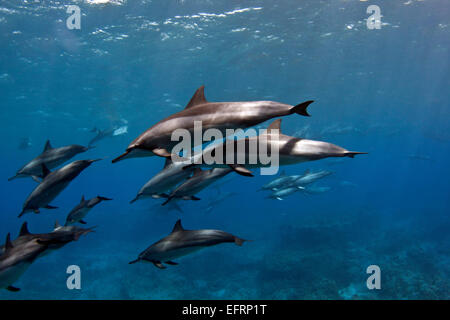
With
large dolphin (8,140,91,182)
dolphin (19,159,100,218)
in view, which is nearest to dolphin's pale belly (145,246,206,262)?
dolphin (19,159,100,218)

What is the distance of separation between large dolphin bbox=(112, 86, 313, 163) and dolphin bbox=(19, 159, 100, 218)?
150 centimetres

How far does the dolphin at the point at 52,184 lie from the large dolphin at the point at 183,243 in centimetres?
157

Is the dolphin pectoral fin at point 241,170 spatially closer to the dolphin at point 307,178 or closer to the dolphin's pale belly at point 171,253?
the dolphin's pale belly at point 171,253

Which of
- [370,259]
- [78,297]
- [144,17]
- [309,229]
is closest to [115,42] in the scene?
[144,17]

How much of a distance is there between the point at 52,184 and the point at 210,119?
2.83 metres

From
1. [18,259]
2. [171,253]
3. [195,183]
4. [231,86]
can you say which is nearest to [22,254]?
[18,259]

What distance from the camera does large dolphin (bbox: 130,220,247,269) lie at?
3674 millimetres

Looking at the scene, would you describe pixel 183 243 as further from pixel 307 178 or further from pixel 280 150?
pixel 307 178

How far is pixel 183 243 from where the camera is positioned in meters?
3.81

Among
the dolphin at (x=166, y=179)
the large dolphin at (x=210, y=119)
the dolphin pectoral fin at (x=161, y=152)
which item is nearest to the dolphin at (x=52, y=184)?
the dolphin at (x=166, y=179)

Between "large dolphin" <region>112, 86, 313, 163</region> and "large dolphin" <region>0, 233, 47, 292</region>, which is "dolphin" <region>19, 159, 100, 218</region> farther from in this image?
"large dolphin" <region>112, 86, 313, 163</region>

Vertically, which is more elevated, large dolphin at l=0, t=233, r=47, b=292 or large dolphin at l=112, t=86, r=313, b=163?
large dolphin at l=112, t=86, r=313, b=163

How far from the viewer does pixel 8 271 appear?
10.7ft

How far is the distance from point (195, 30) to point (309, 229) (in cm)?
1734
